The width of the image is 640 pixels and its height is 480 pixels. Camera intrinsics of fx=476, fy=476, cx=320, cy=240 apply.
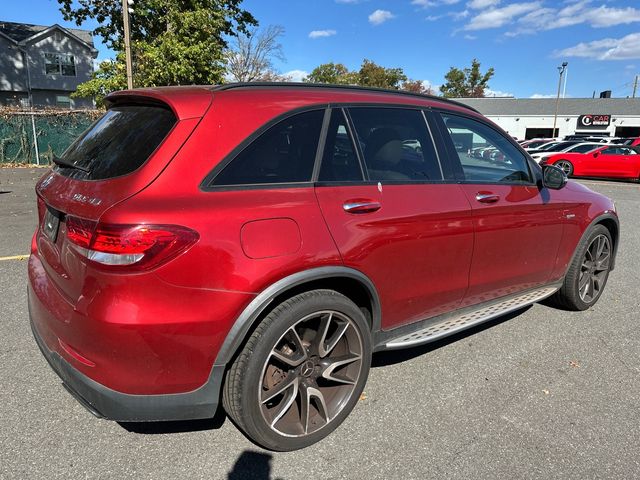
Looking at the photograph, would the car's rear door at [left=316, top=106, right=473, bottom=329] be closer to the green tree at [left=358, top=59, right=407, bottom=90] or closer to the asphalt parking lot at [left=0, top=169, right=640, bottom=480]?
the asphalt parking lot at [left=0, top=169, right=640, bottom=480]

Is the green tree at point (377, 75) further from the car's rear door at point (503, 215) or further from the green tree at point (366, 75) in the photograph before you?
the car's rear door at point (503, 215)

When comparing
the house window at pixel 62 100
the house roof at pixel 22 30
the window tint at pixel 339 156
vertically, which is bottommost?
the window tint at pixel 339 156

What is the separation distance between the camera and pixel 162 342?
2.02 meters

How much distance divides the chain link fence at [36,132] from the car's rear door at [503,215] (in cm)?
1725

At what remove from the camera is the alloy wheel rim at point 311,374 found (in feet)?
7.94

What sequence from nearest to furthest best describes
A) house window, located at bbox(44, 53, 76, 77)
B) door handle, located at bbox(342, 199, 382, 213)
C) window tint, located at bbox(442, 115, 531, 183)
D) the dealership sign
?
door handle, located at bbox(342, 199, 382, 213) < window tint, located at bbox(442, 115, 531, 183) < house window, located at bbox(44, 53, 76, 77) < the dealership sign

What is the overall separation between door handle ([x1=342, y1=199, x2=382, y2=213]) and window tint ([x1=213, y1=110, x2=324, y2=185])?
9.6 inches

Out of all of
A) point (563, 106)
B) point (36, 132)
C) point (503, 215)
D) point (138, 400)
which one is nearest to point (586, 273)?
point (503, 215)

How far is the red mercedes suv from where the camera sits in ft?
6.59

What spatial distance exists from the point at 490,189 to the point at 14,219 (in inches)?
300

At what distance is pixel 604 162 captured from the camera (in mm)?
18719

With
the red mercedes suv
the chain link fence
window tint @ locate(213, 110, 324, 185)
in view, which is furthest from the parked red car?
the chain link fence

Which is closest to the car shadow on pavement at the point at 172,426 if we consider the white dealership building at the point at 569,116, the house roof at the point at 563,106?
the white dealership building at the point at 569,116

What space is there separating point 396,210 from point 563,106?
56187 millimetres
